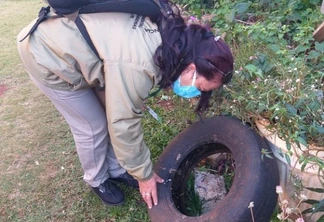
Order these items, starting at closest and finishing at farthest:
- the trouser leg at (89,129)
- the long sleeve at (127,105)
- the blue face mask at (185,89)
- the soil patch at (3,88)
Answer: the long sleeve at (127,105), the blue face mask at (185,89), the trouser leg at (89,129), the soil patch at (3,88)

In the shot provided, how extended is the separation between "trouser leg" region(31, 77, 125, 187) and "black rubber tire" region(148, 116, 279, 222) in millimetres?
366

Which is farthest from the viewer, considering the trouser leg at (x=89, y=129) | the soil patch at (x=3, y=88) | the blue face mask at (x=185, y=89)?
the soil patch at (x=3, y=88)

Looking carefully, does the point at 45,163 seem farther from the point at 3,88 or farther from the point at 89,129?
the point at 3,88

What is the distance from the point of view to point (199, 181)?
2678mm

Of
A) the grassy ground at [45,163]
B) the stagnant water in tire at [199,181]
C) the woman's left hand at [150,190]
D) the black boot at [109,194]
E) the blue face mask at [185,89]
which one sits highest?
the blue face mask at [185,89]

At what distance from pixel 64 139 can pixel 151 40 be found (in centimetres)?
186

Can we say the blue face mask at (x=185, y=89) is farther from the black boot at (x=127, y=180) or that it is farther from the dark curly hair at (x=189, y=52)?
the black boot at (x=127, y=180)

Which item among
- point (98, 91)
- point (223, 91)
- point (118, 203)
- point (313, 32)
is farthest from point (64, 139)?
point (313, 32)

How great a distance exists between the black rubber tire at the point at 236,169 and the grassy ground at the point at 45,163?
35 cm

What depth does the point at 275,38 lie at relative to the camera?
9.13 feet

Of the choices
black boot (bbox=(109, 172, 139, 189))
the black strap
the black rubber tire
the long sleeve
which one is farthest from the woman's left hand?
the black strap

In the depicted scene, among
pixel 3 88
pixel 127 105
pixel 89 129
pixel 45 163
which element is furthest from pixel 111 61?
pixel 3 88

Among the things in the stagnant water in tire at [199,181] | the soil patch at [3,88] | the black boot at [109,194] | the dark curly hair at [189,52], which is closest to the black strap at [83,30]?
the dark curly hair at [189,52]

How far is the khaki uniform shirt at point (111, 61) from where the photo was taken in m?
1.75
